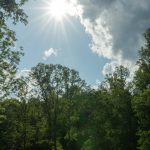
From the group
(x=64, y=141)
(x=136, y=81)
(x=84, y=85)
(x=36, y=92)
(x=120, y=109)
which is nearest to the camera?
(x=136, y=81)

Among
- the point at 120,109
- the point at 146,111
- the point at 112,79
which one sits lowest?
the point at 146,111

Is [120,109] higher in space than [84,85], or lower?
lower

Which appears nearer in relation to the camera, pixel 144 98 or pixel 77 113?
pixel 144 98

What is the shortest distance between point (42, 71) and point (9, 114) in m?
8.70

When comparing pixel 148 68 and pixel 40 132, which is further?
pixel 40 132

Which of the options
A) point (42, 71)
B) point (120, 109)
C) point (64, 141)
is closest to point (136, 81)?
point (120, 109)

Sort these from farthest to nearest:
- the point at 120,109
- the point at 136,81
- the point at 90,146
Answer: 1. the point at 90,146
2. the point at 120,109
3. the point at 136,81

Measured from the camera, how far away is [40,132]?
69.7 metres

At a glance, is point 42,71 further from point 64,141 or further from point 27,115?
point 64,141

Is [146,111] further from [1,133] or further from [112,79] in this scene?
[1,133]

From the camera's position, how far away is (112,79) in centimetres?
6059

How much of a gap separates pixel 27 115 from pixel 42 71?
804 centimetres

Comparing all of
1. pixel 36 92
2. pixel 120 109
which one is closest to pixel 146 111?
pixel 120 109

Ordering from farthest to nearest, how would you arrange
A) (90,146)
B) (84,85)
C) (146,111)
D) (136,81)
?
(84,85) → (90,146) → (136,81) → (146,111)
